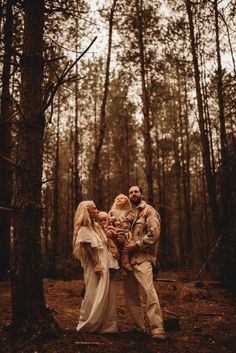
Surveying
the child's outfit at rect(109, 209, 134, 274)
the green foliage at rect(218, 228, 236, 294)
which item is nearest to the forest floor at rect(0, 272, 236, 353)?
the green foliage at rect(218, 228, 236, 294)

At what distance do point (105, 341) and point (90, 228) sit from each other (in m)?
1.58

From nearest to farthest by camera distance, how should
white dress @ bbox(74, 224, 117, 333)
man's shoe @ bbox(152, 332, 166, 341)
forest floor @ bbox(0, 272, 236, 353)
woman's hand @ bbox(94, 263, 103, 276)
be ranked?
forest floor @ bbox(0, 272, 236, 353)
man's shoe @ bbox(152, 332, 166, 341)
white dress @ bbox(74, 224, 117, 333)
woman's hand @ bbox(94, 263, 103, 276)

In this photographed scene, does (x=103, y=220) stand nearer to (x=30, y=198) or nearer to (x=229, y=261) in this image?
(x=30, y=198)

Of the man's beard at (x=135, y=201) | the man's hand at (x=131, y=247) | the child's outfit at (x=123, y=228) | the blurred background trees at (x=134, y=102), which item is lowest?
the man's hand at (x=131, y=247)

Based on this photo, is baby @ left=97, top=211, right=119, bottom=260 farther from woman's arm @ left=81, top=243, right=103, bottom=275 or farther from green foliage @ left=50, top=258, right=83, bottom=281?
green foliage @ left=50, top=258, right=83, bottom=281

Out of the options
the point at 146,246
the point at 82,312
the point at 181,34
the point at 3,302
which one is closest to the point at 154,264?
the point at 146,246

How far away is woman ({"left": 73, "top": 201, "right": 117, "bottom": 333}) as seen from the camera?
4.48 m

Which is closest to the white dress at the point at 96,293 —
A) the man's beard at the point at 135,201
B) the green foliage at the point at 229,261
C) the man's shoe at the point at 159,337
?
the man's shoe at the point at 159,337

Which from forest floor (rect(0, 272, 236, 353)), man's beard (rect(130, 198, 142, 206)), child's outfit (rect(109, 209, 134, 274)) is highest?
man's beard (rect(130, 198, 142, 206))

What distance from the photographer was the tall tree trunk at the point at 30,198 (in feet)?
12.8

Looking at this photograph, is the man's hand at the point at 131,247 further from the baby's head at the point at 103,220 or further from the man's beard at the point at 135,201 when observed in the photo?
the man's beard at the point at 135,201

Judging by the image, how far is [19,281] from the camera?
154 inches

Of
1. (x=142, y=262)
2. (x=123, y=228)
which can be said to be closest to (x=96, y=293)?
(x=142, y=262)

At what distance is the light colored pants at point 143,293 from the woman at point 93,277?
299 millimetres
